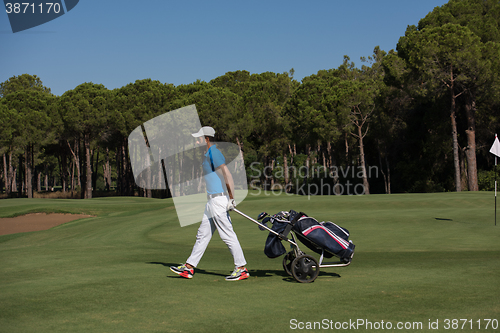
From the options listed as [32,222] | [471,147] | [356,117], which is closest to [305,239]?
[32,222]

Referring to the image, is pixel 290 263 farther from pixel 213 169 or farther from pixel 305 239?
pixel 213 169

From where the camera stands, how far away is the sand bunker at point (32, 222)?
2070 cm

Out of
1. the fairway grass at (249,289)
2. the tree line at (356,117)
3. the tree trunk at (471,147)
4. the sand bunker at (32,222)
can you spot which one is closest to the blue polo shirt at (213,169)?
the fairway grass at (249,289)

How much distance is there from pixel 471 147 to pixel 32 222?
35.3 m

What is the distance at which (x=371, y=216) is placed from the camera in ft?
57.5

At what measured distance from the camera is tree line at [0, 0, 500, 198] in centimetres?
3762

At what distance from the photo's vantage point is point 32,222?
22.5 meters

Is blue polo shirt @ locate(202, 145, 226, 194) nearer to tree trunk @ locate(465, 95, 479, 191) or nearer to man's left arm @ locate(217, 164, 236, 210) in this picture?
man's left arm @ locate(217, 164, 236, 210)

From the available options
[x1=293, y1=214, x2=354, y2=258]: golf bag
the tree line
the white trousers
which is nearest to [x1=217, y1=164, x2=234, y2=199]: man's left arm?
the white trousers

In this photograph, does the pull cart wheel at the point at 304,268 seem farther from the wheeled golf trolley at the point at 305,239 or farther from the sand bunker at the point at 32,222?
the sand bunker at the point at 32,222

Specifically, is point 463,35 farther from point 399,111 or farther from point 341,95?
point 341,95

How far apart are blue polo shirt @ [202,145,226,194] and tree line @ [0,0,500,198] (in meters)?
34.9

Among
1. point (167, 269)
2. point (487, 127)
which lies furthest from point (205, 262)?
point (487, 127)

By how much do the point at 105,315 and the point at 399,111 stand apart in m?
46.5
